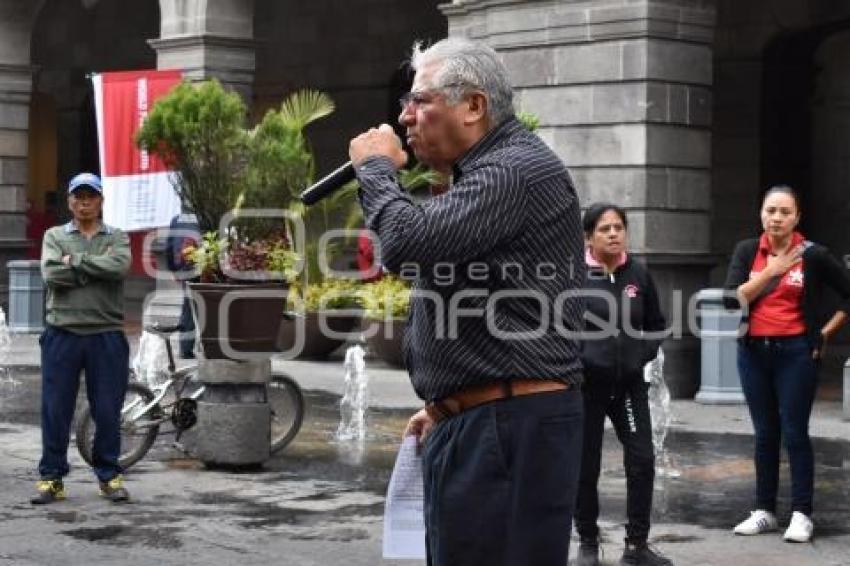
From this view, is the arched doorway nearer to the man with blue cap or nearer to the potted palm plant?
the potted palm plant

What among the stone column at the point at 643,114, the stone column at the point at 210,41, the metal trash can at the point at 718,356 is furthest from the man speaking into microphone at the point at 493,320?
the stone column at the point at 210,41

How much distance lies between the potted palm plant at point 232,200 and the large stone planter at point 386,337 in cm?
291

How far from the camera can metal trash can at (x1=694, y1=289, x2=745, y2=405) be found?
50.8 ft

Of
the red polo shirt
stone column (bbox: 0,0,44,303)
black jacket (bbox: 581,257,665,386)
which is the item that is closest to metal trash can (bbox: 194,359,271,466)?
black jacket (bbox: 581,257,665,386)

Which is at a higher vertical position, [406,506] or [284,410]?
[406,506]

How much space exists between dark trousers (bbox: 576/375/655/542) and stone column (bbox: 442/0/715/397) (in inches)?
309

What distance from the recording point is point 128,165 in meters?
20.2

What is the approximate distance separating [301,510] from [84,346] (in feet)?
5.13

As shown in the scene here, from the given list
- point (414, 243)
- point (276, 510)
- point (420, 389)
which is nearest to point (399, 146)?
point (414, 243)

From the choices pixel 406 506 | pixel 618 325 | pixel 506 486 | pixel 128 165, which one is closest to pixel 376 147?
pixel 506 486

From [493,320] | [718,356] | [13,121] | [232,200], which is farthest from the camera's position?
[13,121]

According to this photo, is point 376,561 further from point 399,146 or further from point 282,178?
point 282,178

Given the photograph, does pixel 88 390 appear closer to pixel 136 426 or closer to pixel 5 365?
pixel 136 426

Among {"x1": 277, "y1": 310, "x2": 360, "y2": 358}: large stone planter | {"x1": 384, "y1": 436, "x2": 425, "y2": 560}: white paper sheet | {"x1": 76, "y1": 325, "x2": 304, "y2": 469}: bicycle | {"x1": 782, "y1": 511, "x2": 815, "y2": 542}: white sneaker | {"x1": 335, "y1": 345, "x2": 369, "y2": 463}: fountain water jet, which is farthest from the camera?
{"x1": 277, "y1": 310, "x2": 360, "y2": 358}: large stone planter
